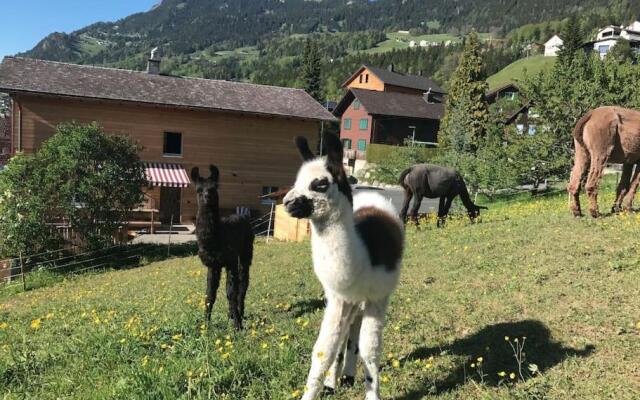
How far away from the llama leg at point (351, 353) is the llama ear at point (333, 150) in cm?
168

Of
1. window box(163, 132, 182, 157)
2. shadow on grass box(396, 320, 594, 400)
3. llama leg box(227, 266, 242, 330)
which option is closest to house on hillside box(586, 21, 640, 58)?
window box(163, 132, 182, 157)

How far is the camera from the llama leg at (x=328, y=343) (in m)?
4.02

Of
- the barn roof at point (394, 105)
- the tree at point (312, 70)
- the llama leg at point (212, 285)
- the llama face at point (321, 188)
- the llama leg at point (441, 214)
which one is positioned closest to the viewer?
the llama face at point (321, 188)

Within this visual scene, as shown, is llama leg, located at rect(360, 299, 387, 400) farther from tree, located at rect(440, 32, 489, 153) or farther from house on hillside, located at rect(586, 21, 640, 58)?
house on hillside, located at rect(586, 21, 640, 58)

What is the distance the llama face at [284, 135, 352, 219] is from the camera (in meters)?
3.77

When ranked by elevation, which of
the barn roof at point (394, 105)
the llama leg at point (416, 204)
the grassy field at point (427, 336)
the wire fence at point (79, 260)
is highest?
the barn roof at point (394, 105)

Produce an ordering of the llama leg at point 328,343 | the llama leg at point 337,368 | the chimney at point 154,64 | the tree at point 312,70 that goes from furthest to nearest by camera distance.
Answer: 1. the tree at point 312,70
2. the chimney at point 154,64
3. the llama leg at point 337,368
4. the llama leg at point 328,343

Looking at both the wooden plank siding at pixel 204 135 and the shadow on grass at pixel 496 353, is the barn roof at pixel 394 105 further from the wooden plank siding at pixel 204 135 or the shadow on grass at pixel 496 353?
the shadow on grass at pixel 496 353

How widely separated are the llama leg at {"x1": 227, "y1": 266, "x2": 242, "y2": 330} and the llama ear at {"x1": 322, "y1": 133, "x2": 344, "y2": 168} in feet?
11.3

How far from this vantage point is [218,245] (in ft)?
21.6

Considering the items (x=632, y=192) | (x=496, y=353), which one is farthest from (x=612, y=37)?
(x=496, y=353)

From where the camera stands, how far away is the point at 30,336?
7.19m

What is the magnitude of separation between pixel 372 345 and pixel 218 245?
315 centimetres

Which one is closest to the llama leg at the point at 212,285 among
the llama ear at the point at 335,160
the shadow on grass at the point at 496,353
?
the shadow on grass at the point at 496,353
